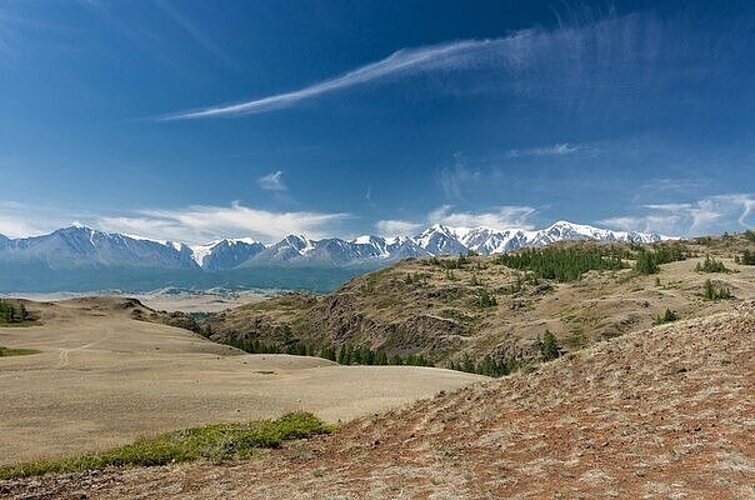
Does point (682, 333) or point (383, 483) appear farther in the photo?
point (682, 333)

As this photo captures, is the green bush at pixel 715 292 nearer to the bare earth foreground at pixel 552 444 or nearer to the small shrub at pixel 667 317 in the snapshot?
the small shrub at pixel 667 317

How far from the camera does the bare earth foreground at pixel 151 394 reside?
103 feet

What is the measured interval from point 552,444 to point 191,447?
17532 mm

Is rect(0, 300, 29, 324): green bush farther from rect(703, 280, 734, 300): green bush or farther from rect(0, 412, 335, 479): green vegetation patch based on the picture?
rect(703, 280, 734, 300): green bush

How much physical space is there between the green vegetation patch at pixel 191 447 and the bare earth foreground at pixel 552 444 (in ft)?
3.89

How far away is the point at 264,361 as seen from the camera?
8344 centimetres

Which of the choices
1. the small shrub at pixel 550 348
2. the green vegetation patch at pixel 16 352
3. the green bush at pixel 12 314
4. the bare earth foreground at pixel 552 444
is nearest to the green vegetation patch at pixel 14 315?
the green bush at pixel 12 314

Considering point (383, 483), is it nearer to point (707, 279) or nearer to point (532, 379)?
point (532, 379)

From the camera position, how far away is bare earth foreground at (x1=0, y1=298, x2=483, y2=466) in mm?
31250

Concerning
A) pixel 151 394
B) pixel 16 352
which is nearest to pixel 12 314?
pixel 16 352

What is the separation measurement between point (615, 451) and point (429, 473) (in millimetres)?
6109

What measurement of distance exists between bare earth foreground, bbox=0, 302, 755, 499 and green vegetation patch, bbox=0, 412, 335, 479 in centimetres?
119

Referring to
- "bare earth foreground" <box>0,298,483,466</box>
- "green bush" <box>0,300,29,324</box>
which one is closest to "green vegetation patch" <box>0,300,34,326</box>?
"green bush" <box>0,300,29,324</box>

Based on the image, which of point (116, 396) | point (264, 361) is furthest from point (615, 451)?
point (264, 361)
